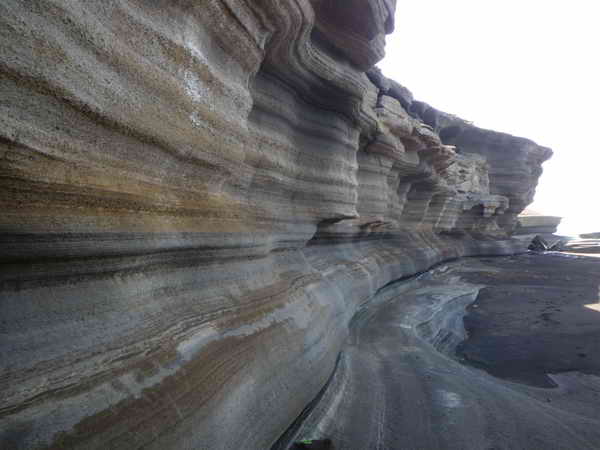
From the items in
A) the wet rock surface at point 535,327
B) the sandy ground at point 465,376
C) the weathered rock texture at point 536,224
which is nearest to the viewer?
the sandy ground at point 465,376

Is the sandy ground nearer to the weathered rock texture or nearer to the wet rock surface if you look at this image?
the wet rock surface

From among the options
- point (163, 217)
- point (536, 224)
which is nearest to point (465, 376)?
point (163, 217)

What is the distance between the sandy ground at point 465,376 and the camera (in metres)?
3.03

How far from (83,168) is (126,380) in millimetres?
1121

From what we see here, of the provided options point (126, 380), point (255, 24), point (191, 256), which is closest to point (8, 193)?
point (126, 380)

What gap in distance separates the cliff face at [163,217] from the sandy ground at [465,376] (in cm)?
45

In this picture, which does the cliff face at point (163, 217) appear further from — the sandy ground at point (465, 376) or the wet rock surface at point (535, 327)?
the wet rock surface at point (535, 327)

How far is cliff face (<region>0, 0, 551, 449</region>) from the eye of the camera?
1660 mm

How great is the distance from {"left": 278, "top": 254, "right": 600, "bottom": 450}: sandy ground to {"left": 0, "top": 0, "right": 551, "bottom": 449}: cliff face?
1.46 ft

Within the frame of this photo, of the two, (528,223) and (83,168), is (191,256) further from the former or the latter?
(528,223)

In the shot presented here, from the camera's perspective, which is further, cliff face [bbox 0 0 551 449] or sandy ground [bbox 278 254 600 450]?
sandy ground [bbox 278 254 600 450]

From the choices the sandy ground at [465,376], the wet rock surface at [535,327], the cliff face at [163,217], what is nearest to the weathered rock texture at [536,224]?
the wet rock surface at [535,327]

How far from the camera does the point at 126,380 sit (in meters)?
1.96

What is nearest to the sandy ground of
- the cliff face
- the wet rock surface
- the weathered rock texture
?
the wet rock surface
